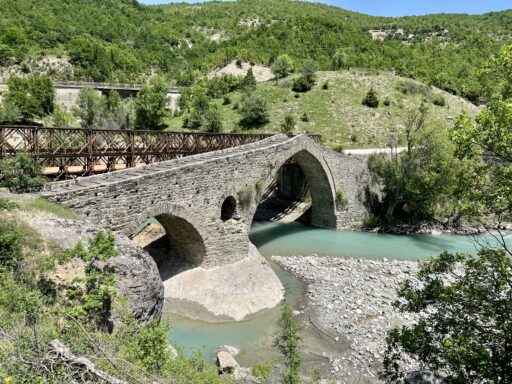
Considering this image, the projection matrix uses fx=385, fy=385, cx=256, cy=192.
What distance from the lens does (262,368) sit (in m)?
9.55

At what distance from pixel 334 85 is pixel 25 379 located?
162 feet

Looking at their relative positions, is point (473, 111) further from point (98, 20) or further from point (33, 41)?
point (98, 20)

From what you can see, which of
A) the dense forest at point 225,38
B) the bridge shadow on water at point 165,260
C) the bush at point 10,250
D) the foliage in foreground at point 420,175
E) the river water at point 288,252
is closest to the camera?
the bush at point 10,250

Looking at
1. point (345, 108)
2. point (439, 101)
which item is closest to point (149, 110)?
point (345, 108)

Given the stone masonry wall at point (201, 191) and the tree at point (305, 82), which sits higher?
the tree at point (305, 82)

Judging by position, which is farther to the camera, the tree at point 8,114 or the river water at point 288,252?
the tree at point 8,114

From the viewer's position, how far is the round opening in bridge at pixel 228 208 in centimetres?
1845

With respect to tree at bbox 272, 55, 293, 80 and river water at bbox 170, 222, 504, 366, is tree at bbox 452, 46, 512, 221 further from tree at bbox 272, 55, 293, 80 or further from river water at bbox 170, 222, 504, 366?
tree at bbox 272, 55, 293, 80

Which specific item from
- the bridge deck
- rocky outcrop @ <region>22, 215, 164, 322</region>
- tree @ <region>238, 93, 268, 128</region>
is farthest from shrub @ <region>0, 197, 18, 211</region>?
tree @ <region>238, 93, 268, 128</region>

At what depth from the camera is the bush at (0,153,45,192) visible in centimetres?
1145

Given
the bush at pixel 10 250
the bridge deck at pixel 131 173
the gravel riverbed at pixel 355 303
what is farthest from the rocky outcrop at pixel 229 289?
the bush at pixel 10 250

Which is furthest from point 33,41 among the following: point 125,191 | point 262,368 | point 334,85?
point 262,368

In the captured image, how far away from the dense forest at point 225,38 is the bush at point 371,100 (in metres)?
16.2

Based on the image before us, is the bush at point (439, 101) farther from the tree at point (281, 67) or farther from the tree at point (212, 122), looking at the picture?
the tree at point (212, 122)
